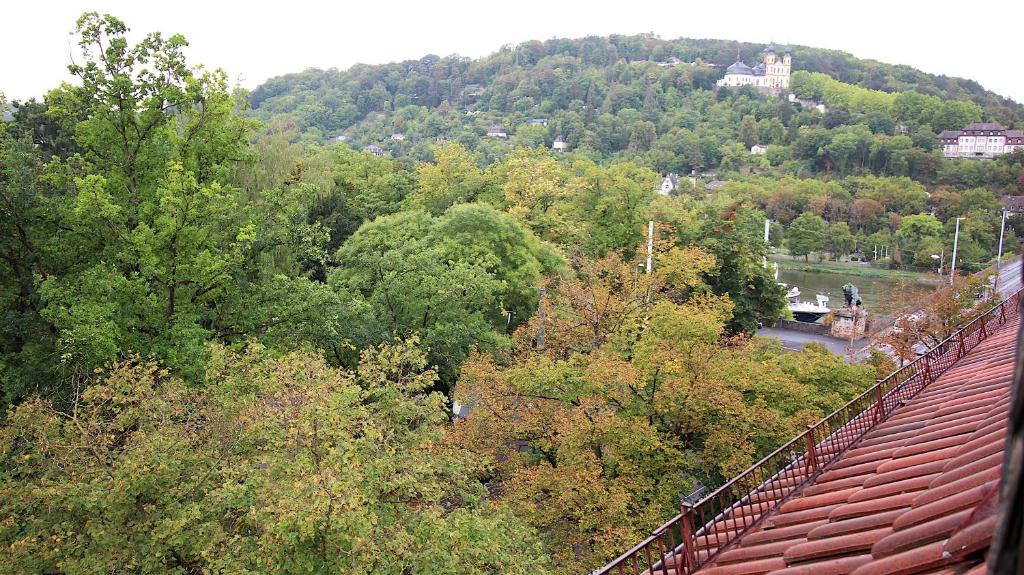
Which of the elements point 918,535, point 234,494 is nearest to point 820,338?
point 234,494

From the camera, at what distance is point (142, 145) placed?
15.7 metres

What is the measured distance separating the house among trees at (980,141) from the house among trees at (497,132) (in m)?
72.6

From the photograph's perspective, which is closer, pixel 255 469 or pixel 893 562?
pixel 893 562

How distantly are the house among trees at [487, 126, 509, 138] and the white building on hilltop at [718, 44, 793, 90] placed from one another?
75.1 m

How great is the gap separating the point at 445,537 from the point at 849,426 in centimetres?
565

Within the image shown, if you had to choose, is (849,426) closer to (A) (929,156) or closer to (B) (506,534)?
(B) (506,534)

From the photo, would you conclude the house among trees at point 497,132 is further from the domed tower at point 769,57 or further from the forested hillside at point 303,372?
the forested hillside at point 303,372

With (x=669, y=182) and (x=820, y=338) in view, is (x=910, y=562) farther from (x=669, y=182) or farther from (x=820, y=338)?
(x=669, y=182)

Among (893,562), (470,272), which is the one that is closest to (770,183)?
(470,272)

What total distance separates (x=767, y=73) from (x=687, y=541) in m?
195

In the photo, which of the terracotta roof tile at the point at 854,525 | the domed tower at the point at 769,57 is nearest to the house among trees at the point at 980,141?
the domed tower at the point at 769,57

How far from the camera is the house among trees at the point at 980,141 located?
375ft

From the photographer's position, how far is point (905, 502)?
3836mm

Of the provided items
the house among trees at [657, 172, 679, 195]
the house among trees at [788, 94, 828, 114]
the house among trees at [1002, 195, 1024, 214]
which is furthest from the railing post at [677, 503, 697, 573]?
the house among trees at [788, 94, 828, 114]
